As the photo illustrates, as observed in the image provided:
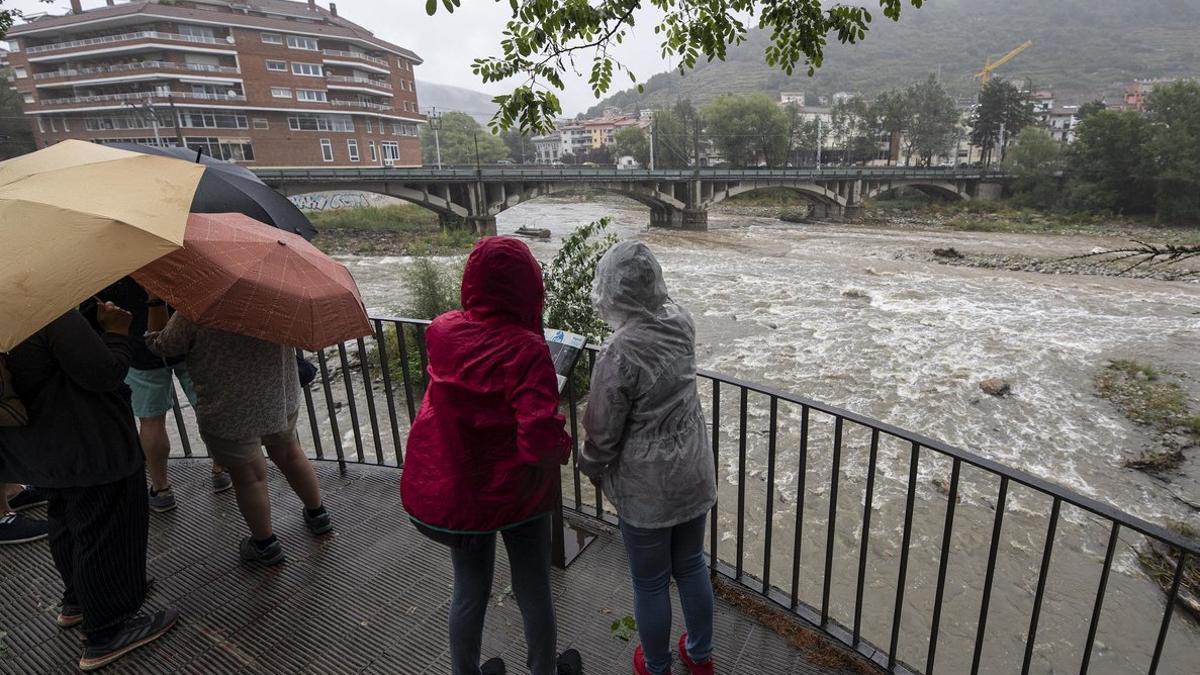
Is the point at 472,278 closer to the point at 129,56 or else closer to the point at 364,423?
the point at 364,423

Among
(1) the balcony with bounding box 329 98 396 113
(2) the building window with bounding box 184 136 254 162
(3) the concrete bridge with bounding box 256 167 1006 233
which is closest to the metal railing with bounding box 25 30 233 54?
(2) the building window with bounding box 184 136 254 162

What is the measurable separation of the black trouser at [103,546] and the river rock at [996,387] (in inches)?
473

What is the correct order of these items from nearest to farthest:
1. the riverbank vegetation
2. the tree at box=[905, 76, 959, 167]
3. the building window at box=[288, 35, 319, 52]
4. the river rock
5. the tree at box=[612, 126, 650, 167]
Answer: the riverbank vegetation
the river rock
the building window at box=[288, 35, 319, 52]
the tree at box=[905, 76, 959, 167]
the tree at box=[612, 126, 650, 167]

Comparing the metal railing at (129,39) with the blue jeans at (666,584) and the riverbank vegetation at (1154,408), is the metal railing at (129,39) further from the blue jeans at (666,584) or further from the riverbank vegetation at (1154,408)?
the blue jeans at (666,584)

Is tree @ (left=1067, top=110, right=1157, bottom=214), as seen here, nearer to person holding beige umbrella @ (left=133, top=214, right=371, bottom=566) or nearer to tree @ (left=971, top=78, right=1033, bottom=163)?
tree @ (left=971, top=78, right=1033, bottom=163)

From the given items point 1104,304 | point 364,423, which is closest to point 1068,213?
point 1104,304

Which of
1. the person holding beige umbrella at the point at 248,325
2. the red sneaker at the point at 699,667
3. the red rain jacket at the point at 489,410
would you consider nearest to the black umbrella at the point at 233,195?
the person holding beige umbrella at the point at 248,325

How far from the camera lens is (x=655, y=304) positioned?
180 cm

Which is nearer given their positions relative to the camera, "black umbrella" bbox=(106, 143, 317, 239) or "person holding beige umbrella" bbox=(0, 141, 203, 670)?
"person holding beige umbrella" bbox=(0, 141, 203, 670)

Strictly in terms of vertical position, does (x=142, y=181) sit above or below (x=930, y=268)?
above

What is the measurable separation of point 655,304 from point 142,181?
65.9 inches

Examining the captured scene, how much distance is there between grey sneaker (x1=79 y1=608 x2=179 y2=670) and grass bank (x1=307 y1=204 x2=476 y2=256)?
880 inches

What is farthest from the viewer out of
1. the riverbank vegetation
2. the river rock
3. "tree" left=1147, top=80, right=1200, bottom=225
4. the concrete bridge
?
"tree" left=1147, top=80, right=1200, bottom=225

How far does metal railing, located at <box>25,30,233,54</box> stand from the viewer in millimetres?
41062
